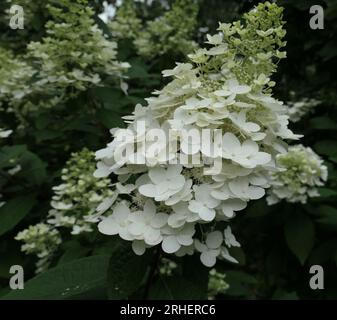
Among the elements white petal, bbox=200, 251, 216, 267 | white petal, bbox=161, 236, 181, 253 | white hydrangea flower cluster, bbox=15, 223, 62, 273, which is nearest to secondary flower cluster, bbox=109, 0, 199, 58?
white hydrangea flower cluster, bbox=15, 223, 62, 273

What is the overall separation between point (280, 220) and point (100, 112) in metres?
1.40

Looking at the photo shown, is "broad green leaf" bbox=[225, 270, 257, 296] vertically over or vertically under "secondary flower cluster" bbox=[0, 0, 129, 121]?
under

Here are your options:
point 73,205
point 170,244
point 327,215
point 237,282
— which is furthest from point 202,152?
point 237,282

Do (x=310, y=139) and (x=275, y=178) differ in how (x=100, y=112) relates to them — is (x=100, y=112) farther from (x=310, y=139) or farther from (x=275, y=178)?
(x=310, y=139)

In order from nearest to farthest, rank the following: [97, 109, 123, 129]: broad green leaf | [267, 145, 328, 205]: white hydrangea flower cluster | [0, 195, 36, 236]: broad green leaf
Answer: [0, 195, 36, 236]: broad green leaf, [97, 109, 123, 129]: broad green leaf, [267, 145, 328, 205]: white hydrangea flower cluster

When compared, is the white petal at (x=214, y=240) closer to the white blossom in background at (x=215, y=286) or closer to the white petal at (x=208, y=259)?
the white petal at (x=208, y=259)

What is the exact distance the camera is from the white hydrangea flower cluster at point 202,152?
132 centimetres

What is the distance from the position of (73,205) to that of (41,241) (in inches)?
10.1

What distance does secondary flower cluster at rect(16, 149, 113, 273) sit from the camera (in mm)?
2344

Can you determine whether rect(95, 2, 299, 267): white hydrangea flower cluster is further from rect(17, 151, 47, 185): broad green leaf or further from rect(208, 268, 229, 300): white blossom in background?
rect(17, 151, 47, 185): broad green leaf

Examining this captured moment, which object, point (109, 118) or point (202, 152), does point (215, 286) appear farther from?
point (202, 152)

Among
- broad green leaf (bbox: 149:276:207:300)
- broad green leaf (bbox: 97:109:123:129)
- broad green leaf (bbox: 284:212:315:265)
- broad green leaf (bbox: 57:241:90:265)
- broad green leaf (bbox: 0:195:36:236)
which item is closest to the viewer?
broad green leaf (bbox: 149:276:207:300)

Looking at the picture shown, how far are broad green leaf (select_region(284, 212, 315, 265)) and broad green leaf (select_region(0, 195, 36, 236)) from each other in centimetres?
156

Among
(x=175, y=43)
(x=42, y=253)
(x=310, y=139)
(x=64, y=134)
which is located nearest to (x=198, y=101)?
(x=42, y=253)
